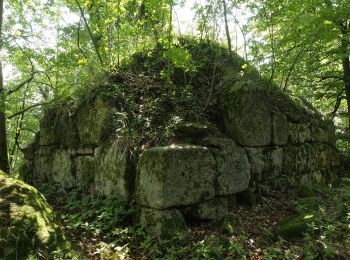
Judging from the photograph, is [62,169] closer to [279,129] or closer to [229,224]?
[229,224]

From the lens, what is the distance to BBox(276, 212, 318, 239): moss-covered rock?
4.97 m

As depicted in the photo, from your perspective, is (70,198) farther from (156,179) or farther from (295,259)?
(295,259)

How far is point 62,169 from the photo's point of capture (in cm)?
738

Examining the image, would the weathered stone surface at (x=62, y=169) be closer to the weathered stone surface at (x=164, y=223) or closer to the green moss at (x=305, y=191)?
the weathered stone surface at (x=164, y=223)

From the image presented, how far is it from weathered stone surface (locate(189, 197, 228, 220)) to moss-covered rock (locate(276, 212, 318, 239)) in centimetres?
102

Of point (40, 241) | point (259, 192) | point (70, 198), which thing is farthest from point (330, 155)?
point (40, 241)

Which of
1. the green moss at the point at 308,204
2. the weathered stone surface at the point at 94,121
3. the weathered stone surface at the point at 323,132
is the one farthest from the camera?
the weathered stone surface at the point at 323,132

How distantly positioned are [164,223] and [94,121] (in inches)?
119

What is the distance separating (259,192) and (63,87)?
7.06 metres

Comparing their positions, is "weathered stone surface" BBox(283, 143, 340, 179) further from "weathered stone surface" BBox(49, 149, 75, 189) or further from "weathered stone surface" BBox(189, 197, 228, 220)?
"weathered stone surface" BBox(49, 149, 75, 189)

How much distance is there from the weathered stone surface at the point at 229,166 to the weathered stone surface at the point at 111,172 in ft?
5.64

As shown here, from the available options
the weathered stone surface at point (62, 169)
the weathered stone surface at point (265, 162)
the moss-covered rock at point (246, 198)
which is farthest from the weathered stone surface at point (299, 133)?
the weathered stone surface at point (62, 169)

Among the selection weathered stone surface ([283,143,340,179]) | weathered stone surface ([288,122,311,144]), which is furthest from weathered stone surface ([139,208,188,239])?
weathered stone surface ([288,122,311,144])

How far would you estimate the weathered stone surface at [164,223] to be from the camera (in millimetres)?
4836
